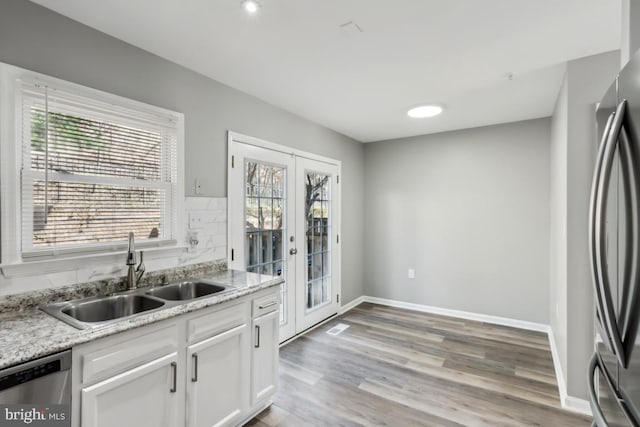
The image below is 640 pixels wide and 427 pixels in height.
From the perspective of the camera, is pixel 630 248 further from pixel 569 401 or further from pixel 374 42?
pixel 569 401

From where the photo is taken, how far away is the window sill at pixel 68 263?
5.20 ft

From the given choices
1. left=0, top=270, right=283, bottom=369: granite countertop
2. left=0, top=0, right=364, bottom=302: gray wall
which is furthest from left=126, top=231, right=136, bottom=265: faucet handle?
left=0, top=0, right=364, bottom=302: gray wall

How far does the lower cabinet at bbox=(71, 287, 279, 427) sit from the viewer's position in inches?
52.7

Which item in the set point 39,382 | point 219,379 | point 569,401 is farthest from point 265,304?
point 569,401

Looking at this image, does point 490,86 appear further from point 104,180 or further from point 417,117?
point 104,180

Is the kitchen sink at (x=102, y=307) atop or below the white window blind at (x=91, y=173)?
below

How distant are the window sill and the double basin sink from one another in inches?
7.9

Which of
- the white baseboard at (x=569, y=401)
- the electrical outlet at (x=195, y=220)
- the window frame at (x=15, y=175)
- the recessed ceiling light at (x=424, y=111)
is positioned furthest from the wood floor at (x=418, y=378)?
the recessed ceiling light at (x=424, y=111)

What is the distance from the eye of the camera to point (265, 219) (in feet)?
10.4

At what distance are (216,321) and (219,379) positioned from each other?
36 cm

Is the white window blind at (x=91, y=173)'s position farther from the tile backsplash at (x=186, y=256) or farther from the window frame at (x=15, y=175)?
the tile backsplash at (x=186, y=256)

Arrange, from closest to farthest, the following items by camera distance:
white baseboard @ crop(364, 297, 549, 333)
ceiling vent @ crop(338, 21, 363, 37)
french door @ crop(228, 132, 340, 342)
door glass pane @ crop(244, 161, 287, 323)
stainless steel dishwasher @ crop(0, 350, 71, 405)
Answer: stainless steel dishwasher @ crop(0, 350, 71, 405), ceiling vent @ crop(338, 21, 363, 37), french door @ crop(228, 132, 340, 342), door glass pane @ crop(244, 161, 287, 323), white baseboard @ crop(364, 297, 549, 333)

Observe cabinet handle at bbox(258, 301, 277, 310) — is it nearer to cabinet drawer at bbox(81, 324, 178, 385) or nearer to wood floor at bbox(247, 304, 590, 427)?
cabinet drawer at bbox(81, 324, 178, 385)

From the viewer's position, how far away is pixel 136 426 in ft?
4.84
